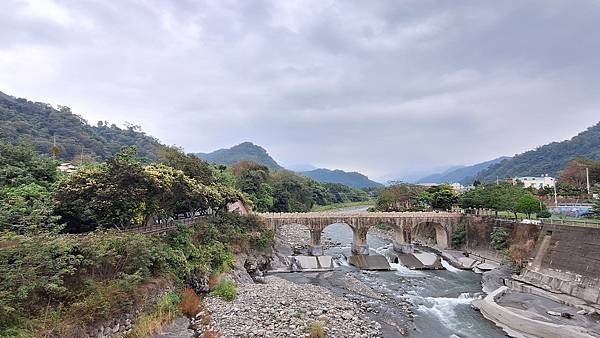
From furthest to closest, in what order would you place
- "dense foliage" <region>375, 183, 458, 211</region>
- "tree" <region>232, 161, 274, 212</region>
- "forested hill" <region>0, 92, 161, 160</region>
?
"forested hill" <region>0, 92, 161, 160</region>, "dense foliage" <region>375, 183, 458, 211</region>, "tree" <region>232, 161, 274, 212</region>

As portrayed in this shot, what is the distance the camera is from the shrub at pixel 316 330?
15750 millimetres

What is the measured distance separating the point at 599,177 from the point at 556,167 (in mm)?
83605

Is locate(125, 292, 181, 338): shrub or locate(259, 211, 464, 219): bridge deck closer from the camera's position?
locate(125, 292, 181, 338): shrub

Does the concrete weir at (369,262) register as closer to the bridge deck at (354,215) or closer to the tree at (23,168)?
the bridge deck at (354,215)

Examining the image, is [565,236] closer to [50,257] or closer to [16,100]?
[50,257]

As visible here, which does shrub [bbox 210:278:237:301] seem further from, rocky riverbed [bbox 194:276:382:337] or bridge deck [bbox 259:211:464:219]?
bridge deck [bbox 259:211:464:219]

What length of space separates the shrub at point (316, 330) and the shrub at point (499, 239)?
24.8 metres

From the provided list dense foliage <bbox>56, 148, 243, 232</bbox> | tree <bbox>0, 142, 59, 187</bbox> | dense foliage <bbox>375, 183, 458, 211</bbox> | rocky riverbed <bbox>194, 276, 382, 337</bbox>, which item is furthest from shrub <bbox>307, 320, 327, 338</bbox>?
dense foliage <bbox>375, 183, 458, 211</bbox>

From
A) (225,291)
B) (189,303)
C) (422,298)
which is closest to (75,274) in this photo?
(189,303)

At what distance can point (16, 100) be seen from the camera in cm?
10125

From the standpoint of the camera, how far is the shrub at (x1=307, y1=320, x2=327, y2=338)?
1575 centimetres

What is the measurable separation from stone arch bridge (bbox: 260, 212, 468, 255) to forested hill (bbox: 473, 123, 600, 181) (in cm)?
10095

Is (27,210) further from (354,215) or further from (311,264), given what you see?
(354,215)

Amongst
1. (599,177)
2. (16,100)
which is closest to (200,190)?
(599,177)
